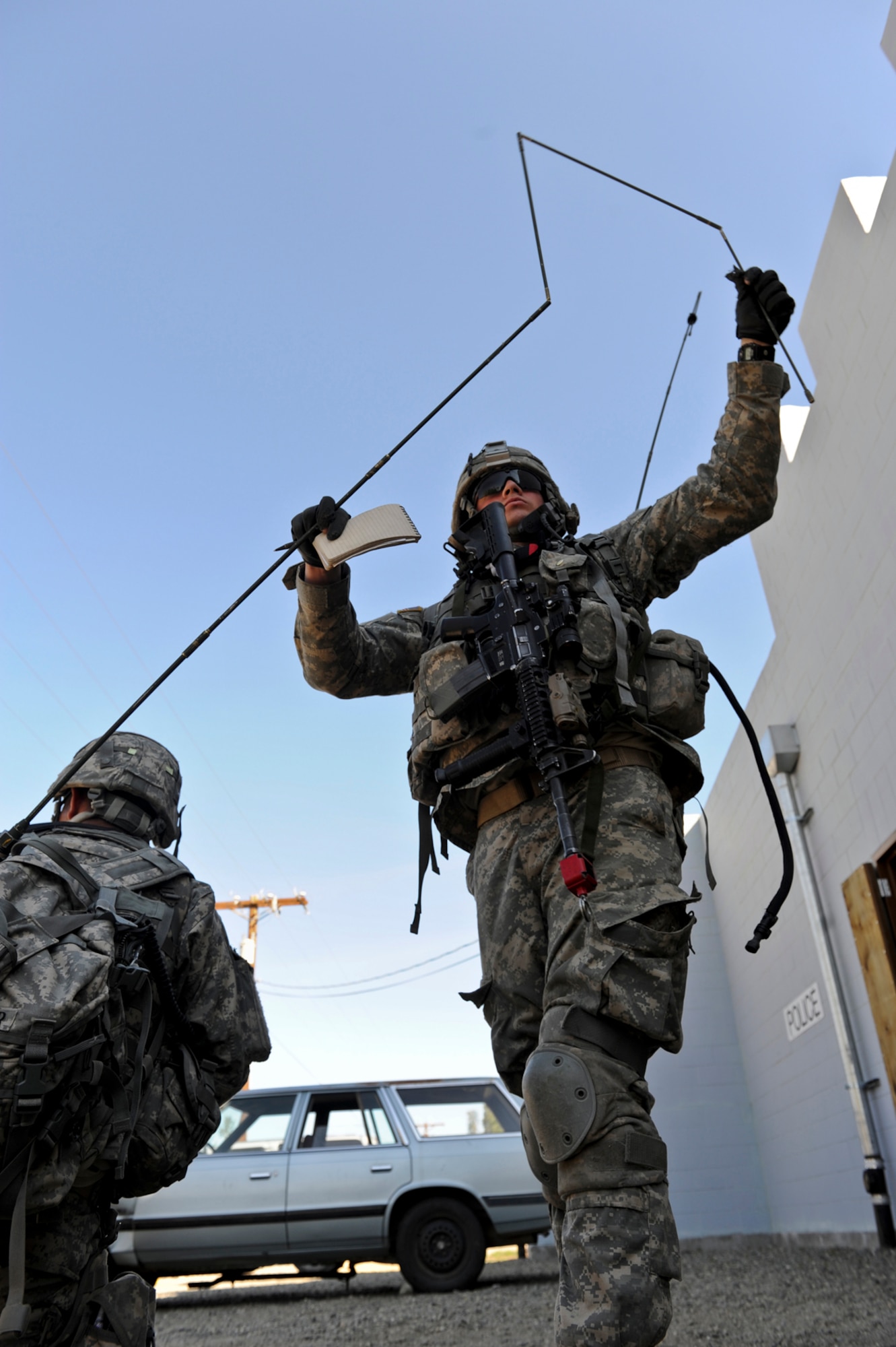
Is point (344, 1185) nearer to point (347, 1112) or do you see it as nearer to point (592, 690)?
point (347, 1112)

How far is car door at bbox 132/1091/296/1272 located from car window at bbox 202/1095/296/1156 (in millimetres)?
15

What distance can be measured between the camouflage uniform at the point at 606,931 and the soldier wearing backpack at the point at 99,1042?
32.5 inches

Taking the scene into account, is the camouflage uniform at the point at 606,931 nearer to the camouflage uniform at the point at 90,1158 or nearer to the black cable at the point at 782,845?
the black cable at the point at 782,845

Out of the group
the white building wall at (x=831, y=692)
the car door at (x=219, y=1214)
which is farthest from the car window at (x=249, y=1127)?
the white building wall at (x=831, y=692)

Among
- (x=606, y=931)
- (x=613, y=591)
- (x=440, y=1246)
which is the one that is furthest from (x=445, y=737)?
(x=440, y=1246)

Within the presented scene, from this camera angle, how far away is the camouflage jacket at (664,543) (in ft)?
8.32

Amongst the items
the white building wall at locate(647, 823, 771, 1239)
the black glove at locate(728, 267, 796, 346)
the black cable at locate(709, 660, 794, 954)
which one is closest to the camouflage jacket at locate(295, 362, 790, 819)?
the black glove at locate(728, 267, 796, 346)

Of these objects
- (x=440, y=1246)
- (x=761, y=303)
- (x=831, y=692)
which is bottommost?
(x=440, y=1246)

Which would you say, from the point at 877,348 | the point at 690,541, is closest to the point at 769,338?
the point at 690,541

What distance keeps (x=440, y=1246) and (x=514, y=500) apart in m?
5.43

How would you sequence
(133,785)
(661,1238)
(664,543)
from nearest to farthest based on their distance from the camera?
(661,1238) → (664,543) → (133,785)

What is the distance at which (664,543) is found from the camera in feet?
8.84

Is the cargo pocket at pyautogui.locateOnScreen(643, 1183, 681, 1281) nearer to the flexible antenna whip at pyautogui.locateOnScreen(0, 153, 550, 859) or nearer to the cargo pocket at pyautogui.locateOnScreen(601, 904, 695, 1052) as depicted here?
the cargo pocket at pyautogui.locateOnScreen(601, 904, 695, 1052)

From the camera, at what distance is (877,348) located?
4883 millimetres
